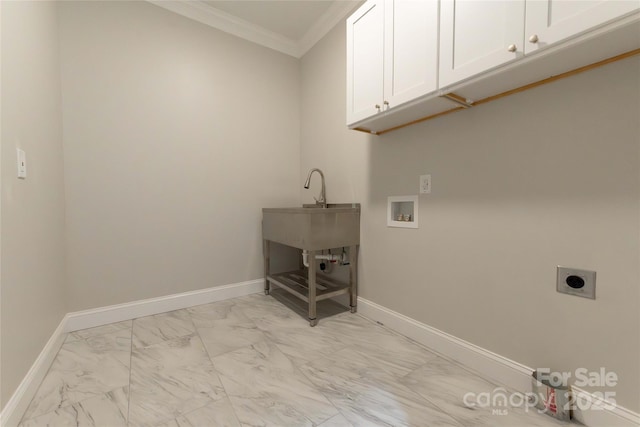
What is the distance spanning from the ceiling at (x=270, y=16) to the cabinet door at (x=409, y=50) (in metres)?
0.86

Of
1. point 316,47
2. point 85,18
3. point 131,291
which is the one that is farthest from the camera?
point 316,47

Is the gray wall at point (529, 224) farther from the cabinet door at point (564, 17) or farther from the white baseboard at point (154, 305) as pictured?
the white baseboard at point (154, 305)

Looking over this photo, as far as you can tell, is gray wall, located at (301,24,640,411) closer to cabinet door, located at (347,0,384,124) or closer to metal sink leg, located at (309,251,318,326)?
cabinet door, located at (347,0,384,124)

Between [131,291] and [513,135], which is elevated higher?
[513,135]

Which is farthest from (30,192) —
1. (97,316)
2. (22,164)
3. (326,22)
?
(326,22)

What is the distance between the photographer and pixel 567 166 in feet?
3.41

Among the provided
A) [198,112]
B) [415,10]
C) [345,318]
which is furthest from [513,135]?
[198,112]

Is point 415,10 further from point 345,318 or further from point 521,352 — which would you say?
point 345,318

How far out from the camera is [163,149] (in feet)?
6.73

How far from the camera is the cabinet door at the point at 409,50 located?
1.21m

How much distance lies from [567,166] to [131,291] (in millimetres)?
2747

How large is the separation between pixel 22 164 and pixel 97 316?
47.7 inches

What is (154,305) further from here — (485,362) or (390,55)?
(390,55)

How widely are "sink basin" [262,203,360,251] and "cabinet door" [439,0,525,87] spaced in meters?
1.07
